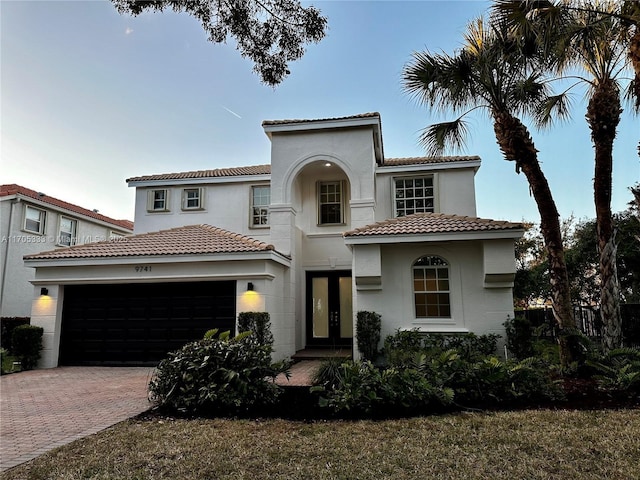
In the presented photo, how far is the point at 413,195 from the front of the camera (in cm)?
1652

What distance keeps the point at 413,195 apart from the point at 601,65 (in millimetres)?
8073

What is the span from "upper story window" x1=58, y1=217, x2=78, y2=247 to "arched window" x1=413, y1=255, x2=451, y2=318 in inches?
812

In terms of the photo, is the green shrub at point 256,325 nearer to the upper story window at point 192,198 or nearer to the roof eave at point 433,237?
the roof eave at point 433,237

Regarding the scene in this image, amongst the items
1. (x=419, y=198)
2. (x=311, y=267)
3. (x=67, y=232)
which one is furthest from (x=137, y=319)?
(x=67, y=232)

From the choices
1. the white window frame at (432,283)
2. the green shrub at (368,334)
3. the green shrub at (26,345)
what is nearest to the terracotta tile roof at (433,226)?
the white window frame at (432,283)

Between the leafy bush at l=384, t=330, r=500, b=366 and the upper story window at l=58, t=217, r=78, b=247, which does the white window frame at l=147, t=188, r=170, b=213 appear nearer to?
the upper story window at l=58, t=217, r=78, b=247

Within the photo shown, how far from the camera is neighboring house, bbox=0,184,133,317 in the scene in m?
19.6

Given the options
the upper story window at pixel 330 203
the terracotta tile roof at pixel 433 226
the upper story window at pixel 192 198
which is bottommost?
the terracotta tile roof at pixel 433 226

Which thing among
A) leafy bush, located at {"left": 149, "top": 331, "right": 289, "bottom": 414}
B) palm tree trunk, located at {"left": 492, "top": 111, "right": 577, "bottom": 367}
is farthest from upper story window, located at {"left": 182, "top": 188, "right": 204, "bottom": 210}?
palm tree trunk, located at {"left": 492, "top": 111, "right": 577, "bottom": 367}

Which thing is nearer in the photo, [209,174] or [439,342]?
[439,342]

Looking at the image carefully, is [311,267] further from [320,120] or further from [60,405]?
[60,405]

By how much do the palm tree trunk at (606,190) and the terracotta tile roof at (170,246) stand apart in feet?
27.8

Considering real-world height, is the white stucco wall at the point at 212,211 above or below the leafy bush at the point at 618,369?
above

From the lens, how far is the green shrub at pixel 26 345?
40.1ft
